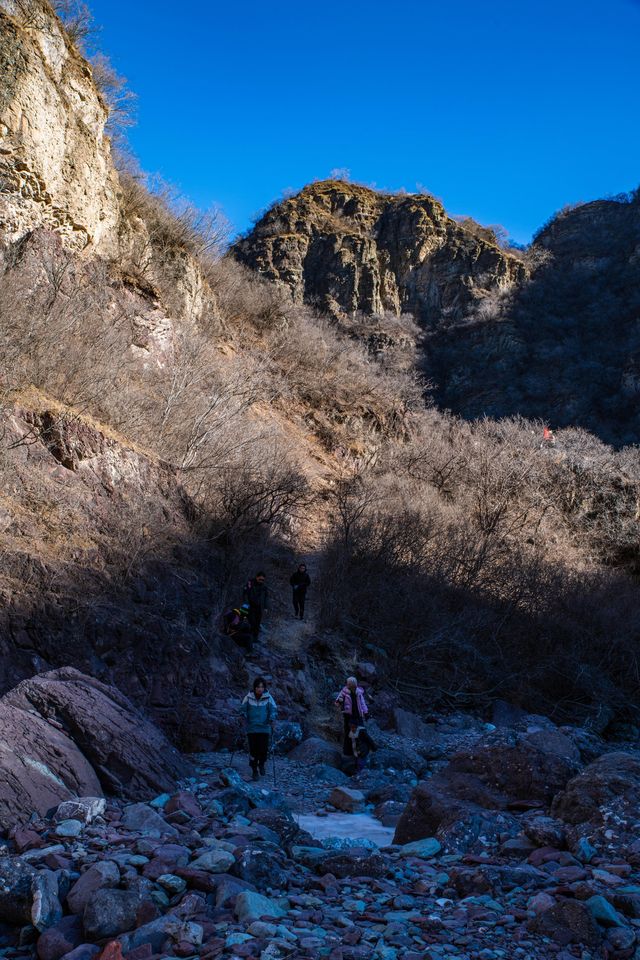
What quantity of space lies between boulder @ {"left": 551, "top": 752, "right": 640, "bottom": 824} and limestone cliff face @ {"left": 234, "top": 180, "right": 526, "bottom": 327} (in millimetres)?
42368

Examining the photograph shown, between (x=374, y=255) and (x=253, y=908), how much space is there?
50646 millimetres

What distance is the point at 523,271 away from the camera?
184ft

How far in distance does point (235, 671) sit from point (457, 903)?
303 inches

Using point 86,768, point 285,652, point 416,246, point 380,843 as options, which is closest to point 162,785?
point 86,768

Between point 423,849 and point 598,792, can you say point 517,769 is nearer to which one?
point 598,792

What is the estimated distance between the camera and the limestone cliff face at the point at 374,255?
4741 centimetres

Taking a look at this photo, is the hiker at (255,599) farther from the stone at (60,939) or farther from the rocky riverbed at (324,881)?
the stone at (60,939)

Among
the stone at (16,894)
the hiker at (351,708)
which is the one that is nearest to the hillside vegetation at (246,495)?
the hiker at (351,708)

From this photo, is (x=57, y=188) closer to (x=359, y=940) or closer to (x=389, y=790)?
(x=389, y=790)

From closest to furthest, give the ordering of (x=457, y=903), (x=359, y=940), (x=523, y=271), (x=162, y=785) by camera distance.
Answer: (x=359, y=940), (x=457, y=903), (x=162, y=785), (x=523, y=271)

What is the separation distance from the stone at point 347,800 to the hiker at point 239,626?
4.61 meters

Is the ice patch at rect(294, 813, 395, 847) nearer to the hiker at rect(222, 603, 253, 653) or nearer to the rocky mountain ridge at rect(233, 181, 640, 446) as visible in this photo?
the hiker at rect(222, 603, 253, 653)

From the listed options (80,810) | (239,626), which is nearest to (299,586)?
(239,626)

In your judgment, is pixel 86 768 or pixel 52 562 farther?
pixel 52 562
